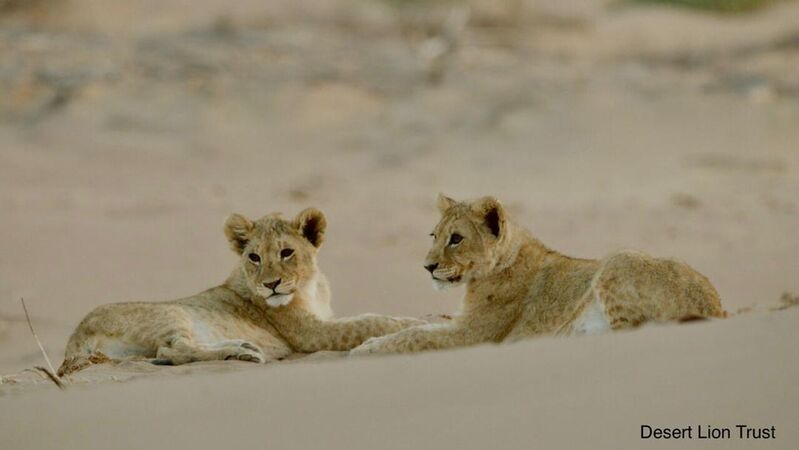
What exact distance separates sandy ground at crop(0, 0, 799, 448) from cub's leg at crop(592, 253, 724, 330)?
1.25 meters

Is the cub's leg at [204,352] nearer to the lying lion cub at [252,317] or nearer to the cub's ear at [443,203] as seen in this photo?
the lying lion cub at [252,317]

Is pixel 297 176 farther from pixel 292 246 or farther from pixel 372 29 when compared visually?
pixel 292 246

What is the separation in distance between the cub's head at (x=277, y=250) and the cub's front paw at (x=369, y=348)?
2.28ft

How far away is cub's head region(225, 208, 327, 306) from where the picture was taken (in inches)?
328

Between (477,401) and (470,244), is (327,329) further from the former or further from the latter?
(477,401)

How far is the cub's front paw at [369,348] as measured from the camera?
25.3 ft

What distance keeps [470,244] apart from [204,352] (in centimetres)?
136

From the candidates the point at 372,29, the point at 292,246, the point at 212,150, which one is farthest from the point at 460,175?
the point at 292,246

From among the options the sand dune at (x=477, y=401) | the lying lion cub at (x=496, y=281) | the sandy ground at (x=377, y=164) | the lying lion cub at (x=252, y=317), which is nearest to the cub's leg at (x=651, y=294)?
the lying lion cub at (x=496, y=281)

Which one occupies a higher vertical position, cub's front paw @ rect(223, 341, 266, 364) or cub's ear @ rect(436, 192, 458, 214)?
cub's ear @ rect(436, 192, 458, 214)

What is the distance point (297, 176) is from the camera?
57.2 feet

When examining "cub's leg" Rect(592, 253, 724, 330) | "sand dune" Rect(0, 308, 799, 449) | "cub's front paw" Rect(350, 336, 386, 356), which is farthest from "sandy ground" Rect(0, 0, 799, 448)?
"cub's leg" Rect(592, 253, 724, 330)

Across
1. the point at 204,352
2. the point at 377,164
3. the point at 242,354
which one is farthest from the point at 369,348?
the point at 377,164

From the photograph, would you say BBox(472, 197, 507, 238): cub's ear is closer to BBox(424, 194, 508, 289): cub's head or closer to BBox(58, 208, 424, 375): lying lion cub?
BBox(424, 194, 508, 289): cub's head
